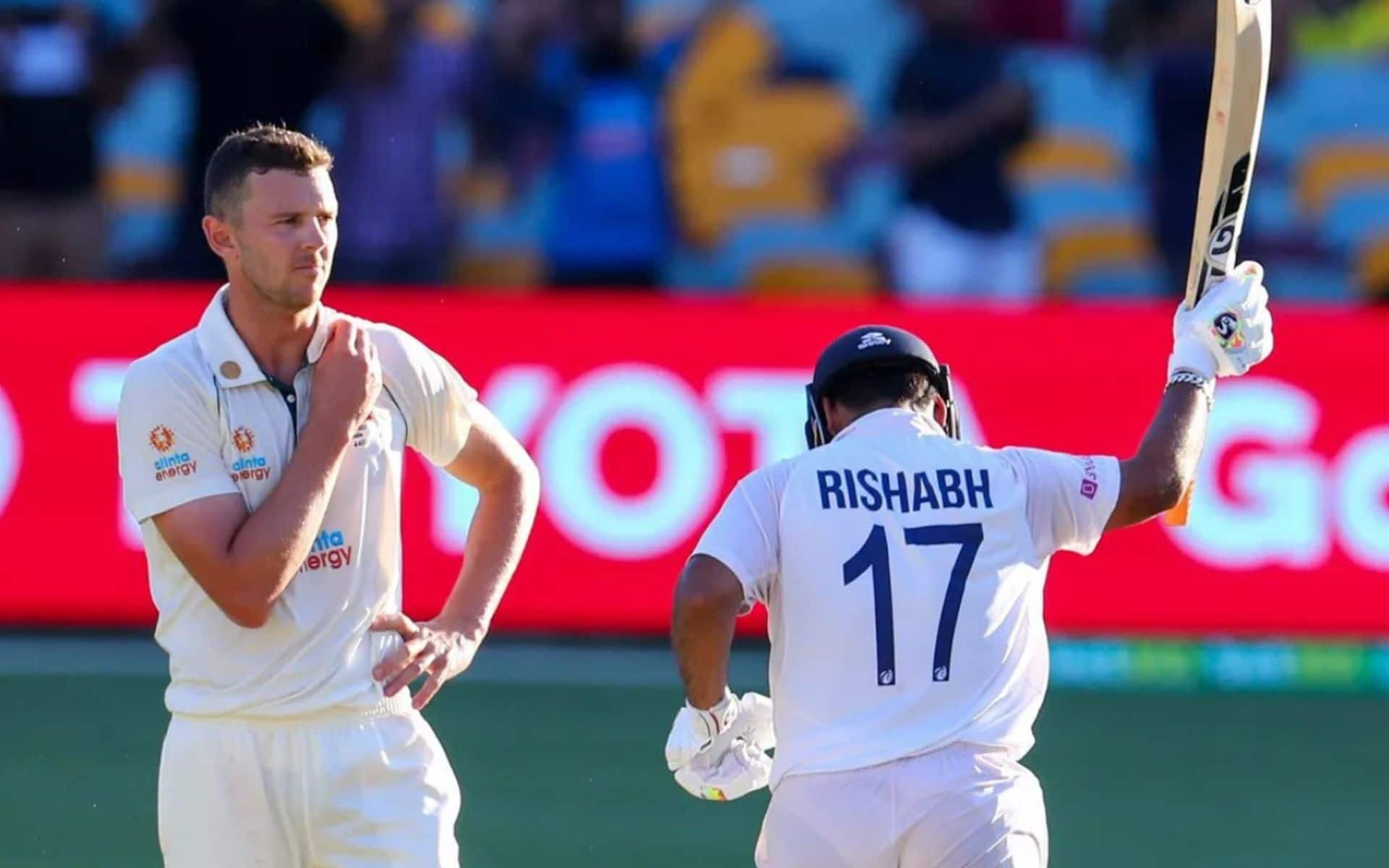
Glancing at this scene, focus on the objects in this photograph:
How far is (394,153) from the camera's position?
43.9 feet

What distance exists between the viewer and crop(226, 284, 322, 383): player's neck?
491 cm

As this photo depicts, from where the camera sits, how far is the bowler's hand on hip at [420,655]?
4910 millimetres

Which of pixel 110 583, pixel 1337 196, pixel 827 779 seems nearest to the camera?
pixel 827 779

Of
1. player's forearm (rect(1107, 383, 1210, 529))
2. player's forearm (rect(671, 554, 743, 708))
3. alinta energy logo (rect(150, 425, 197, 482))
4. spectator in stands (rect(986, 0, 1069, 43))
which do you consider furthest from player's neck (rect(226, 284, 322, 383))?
spectator in stands (rect(986, 0, 1069, 43))

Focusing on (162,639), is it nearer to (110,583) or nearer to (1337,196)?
(110,583)

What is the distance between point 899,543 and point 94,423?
648cm

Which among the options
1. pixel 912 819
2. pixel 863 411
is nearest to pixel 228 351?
pixel 863 411

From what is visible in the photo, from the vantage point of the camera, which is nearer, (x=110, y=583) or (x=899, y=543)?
(x=899, y=543)

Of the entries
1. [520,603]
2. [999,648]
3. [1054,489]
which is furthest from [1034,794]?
[520,603]

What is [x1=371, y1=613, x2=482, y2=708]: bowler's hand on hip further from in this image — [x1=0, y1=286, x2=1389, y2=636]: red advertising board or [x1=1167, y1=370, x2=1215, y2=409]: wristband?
[x1=0, y1=286, x2=1389, y2=636]: red advertising board

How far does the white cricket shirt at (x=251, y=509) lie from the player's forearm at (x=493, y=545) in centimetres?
31

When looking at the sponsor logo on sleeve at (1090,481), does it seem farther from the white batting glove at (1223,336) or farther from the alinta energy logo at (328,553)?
the alinta energy logo at (328,553)

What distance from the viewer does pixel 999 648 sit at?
483 cm

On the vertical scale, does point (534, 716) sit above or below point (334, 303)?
below
